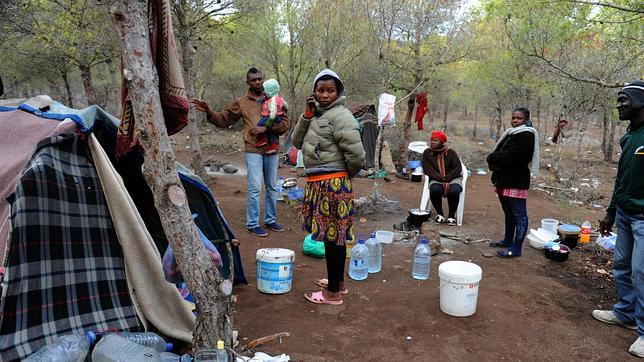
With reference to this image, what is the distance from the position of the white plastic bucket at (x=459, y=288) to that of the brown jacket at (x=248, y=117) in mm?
2636

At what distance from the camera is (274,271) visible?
367 cm

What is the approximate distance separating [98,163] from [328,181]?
1602mm

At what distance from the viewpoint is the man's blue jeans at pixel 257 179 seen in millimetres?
5234

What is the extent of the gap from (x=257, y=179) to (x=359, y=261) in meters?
1.78

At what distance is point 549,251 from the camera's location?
498 cm

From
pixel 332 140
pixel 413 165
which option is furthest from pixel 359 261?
pixel 413 165

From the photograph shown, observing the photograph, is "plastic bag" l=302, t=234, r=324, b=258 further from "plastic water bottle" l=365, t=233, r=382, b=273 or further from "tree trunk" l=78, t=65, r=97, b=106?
"tree trunk" l=78, t=65, r=97, b=106

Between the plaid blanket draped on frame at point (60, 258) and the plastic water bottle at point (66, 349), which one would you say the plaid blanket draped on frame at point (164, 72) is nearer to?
the plaid blanket draped on frame at point (60, 258)

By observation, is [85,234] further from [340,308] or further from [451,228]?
[451,228]

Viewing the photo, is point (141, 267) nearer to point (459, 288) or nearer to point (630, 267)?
point (459, 288)

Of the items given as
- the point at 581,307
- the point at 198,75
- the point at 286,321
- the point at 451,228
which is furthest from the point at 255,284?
the point at 198,75

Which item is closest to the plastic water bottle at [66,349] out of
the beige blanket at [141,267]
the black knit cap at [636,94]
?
the beige blanket at [141,267]

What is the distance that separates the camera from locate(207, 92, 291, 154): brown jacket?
17.0 feet

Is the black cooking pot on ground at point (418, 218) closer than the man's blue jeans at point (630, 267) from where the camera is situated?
No
